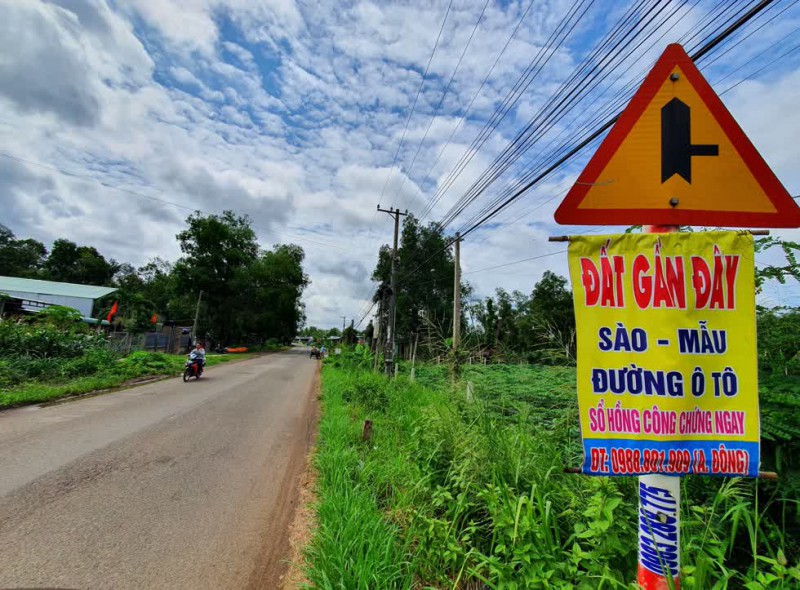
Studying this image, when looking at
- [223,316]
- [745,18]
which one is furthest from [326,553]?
[223,316]

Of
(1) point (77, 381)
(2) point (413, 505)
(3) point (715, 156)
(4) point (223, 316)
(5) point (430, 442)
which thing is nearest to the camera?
(3) point (715, 156)

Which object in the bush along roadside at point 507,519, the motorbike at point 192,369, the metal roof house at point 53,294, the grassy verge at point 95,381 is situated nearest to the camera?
the bush along roadside at point 507,519

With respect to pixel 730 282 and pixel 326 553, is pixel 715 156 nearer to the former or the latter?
pixel 730 282

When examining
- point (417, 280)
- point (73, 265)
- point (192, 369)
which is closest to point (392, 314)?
point (192, 369)

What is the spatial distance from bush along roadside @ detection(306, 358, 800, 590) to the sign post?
0.65 metres

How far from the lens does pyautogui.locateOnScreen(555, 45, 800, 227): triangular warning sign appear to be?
1505 mm

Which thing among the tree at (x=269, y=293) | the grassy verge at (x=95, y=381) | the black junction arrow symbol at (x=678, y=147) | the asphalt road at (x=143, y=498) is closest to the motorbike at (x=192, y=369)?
the grassy verge at (x=95, y=381)

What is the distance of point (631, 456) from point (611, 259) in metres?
0.75

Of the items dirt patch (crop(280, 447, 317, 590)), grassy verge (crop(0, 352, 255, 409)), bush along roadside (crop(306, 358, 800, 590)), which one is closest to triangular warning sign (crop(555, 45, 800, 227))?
bush along roadside (crop(306, 358, 800, 590))

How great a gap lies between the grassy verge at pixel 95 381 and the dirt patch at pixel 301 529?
693cm

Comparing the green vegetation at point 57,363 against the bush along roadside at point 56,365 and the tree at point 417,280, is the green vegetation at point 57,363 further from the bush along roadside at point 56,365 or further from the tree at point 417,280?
the tree at point 417,280

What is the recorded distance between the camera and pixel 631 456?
1.43 metres

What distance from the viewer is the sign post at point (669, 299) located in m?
1.41

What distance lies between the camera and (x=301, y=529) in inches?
131
